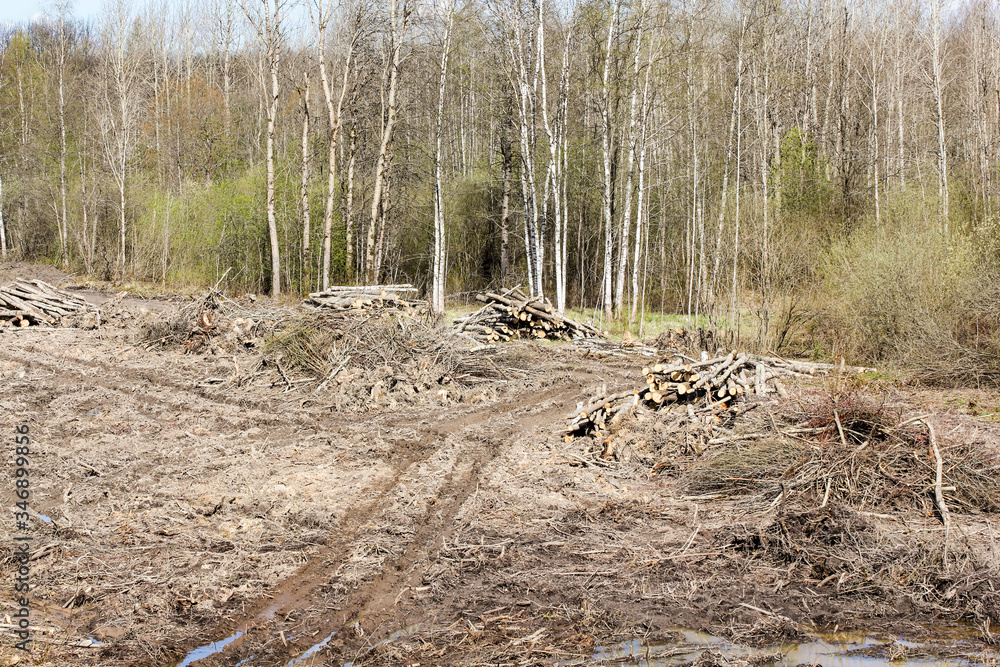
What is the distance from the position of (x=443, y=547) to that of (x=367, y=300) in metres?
10.2

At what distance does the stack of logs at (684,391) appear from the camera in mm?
8859

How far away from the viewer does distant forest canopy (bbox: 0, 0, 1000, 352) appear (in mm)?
19172

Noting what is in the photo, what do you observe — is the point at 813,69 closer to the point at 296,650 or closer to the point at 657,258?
the point at 657,258

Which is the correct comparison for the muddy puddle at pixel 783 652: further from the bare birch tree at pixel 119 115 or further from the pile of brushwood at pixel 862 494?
the bare birch tree at pixel 119 115

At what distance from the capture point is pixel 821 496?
6633mm

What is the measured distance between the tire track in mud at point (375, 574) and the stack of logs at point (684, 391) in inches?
45.3

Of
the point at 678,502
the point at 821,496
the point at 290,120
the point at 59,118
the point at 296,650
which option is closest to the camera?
the point at 296,650

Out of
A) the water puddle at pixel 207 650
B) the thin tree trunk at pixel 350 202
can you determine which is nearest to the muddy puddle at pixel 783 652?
the water puddle at pixel 207 650

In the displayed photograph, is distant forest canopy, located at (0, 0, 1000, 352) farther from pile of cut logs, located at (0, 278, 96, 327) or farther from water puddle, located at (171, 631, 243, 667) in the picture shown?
water puddle, located at (171, 631, 243, 667)

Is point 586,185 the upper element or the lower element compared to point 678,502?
upper

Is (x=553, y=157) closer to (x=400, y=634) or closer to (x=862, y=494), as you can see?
(x=862, y=494)

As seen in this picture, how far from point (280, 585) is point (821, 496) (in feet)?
15.7

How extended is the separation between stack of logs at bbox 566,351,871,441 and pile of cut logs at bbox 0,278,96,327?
48.6ft

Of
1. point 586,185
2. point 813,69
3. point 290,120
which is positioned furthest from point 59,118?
point 813,69
